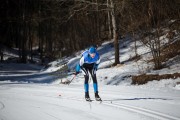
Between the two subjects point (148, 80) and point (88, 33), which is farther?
point (88, 33)

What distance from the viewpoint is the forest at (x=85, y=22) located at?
1950 centimetres

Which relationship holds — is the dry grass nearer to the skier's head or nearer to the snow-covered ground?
the snow-covered ground

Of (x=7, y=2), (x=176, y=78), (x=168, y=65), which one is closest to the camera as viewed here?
(x=176, y=78)

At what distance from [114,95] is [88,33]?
123ft

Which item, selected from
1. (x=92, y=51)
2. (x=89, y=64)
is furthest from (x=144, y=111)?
(x=89, y=64)

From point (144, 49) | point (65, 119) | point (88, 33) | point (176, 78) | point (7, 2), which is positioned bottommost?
point (65, 119)

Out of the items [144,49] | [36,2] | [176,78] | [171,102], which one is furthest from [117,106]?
[36,2]

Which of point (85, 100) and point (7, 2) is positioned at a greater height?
point (7, 2)

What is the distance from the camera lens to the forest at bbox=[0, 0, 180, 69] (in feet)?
64.0

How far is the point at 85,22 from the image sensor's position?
5009 centimetres

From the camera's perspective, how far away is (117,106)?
9.98 meters

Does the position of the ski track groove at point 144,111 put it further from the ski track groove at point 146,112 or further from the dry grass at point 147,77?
the dry grass at point 147,77

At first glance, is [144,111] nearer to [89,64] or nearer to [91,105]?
[91,105]

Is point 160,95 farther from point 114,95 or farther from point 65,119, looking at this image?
point 65,119
